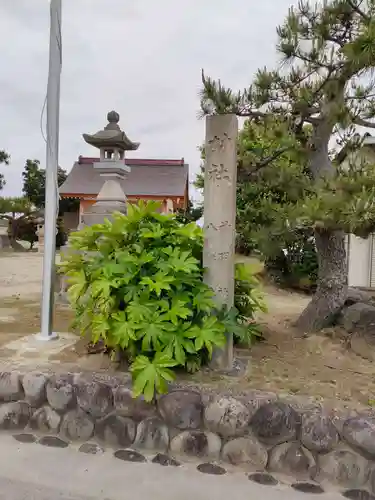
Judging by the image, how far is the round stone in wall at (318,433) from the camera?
2008 mm

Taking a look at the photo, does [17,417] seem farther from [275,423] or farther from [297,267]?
[297,267]

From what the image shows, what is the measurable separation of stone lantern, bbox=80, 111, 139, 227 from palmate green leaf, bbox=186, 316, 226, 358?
291 cm

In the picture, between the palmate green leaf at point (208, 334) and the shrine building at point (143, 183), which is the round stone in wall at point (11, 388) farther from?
the shrine building at point (143, 183)

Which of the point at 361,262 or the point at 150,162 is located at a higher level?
the point at 150,162

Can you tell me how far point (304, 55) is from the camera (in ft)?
10.5

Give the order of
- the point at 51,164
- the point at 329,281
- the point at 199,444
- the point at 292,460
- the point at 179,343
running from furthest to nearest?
the point at 329,281
the point at 51,164
the point at 179,343
the point at 199,444
the point at 292,460

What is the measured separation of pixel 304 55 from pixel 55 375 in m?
2.73

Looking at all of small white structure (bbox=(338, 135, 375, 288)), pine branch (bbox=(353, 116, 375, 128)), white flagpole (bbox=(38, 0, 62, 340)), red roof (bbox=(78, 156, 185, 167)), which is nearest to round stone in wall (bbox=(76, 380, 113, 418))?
white flagpole (bbox=(38, 0, 62, 340))

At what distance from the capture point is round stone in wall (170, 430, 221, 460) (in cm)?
217

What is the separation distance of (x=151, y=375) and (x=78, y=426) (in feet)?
1.72

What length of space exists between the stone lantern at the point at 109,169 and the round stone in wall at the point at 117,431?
313 centimetres

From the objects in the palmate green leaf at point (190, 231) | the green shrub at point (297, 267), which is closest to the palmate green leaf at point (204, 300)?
the palmate green leaf at point (190, 231)

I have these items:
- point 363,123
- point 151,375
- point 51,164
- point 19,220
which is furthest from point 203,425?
point 19,220

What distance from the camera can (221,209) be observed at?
8.93ft
